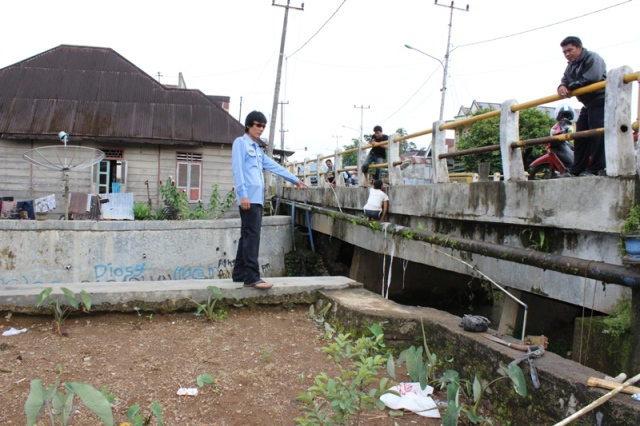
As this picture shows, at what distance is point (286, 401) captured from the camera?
8.29 feet

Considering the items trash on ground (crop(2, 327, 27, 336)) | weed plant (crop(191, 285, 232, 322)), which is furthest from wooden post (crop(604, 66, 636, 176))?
trash on ground (crop(2, 327, 27, 336))

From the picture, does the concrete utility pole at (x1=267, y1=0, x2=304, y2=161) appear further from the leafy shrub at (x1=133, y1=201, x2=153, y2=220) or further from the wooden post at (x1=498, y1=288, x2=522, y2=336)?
the wooden post at (x1=498, y1=288, x2=522, y2=336)

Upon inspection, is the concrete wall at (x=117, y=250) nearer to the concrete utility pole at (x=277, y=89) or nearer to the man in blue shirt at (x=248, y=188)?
the concrete utility pole at (x=277, y=89)

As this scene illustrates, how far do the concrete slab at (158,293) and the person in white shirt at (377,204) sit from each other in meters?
3.06

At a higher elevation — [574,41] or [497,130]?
[497,130]

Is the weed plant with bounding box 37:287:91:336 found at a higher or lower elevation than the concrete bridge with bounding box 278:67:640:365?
lower

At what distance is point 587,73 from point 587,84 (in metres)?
0.10

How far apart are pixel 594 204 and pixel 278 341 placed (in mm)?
2742

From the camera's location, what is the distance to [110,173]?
17.0 metres

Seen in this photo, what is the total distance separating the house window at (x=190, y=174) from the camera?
17.6 m

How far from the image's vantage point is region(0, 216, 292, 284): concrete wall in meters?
10.9

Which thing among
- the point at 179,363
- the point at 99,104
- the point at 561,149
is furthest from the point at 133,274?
the point at 561,149

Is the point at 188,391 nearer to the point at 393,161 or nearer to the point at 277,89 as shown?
the point at 393,161

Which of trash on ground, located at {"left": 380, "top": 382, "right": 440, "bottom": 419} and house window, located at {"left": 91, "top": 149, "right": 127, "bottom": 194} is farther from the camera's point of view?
house window, located at {"left": 91, "top": 149, "right": 127, "bottom": 194}
